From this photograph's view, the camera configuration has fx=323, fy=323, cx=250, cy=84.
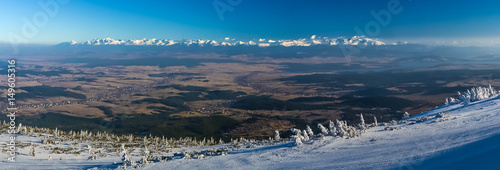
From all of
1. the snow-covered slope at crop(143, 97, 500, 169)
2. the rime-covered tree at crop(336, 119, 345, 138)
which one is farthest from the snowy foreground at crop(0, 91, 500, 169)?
the rime-covered tree at crop(336, 119, 345, 138)

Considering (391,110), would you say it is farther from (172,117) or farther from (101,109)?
(101,109)

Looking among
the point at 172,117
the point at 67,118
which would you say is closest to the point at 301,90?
the point at 172,117

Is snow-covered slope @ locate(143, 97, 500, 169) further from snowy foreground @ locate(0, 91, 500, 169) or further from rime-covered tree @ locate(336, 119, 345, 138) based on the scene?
rime-covered tree @ locate(336, 119, 345, 138)

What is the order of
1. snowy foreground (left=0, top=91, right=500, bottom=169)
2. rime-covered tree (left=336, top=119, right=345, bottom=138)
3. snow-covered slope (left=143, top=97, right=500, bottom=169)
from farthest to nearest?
rime-covered tree (left=336, top=119, right=345, bottom=138) < snowy foreground (left=0, top=91, right=500, bottom=169) < snow-covered slope (left=143, top=97, right=500, bottom=169)

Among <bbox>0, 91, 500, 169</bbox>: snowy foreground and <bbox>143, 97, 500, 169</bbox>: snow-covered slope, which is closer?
<bbox>143, 97, 500, 169</bbox>: snow-covered slope

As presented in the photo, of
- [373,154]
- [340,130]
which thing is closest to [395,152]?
[373,154]

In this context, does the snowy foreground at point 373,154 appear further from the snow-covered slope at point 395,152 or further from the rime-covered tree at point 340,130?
the rime-covered tree at point 340,130

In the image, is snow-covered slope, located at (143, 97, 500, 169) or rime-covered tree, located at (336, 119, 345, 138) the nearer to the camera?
snow-covered slope, located at (143, 97, 500, 169)

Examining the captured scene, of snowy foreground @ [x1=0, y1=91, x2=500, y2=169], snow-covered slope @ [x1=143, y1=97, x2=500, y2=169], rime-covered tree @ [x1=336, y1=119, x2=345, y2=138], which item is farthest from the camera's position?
rime-covered tree @ [x1=336, y1=119, x2=345, y2=138]

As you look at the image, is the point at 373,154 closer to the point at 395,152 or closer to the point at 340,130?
the point at 395,152
